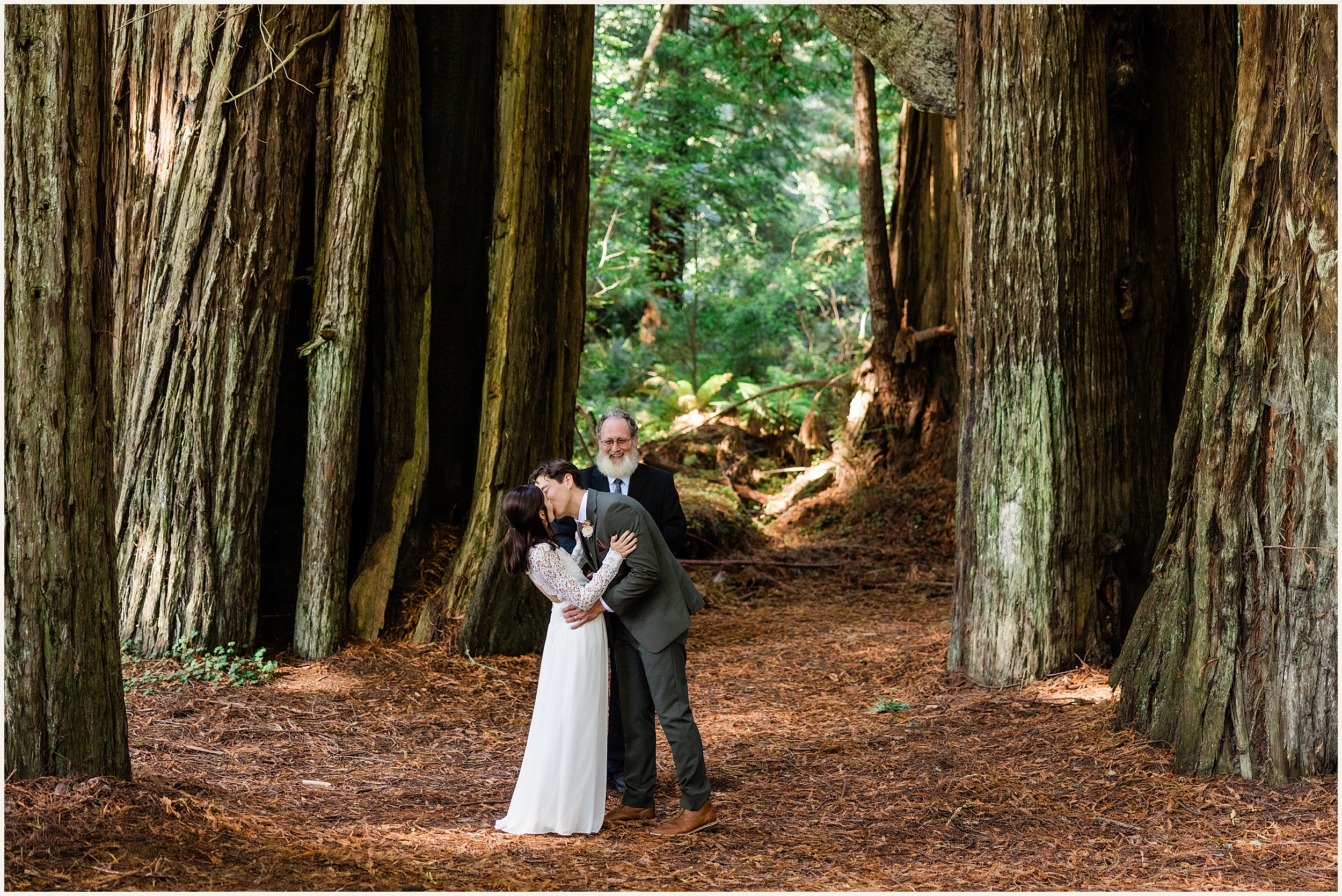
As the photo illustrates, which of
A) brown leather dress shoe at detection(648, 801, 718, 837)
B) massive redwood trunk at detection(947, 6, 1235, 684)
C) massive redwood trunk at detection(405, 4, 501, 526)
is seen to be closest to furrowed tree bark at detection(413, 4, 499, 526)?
massive redwood trunk at detection(405, 4, 501, 526)

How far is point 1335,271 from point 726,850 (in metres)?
3.52

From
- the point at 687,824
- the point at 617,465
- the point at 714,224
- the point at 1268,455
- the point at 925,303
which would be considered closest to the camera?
the point at 687,824

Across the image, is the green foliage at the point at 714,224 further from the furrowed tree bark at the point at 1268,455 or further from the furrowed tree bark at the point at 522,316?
the furrowed tree bark at the point at 1268,455

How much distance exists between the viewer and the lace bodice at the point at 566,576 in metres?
4.47

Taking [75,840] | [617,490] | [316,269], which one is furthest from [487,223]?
[75,840]

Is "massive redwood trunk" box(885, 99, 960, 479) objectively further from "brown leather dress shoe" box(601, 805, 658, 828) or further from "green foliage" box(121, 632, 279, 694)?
A: "brown leather dress shoe" box(601, 805, 658, 828)

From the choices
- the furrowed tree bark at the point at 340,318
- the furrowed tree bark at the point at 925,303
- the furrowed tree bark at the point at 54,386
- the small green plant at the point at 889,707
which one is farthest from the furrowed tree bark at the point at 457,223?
the furrowed tree bark at the point at 925,303

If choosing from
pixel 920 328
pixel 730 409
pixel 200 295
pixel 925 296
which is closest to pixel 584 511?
pixel 200 295

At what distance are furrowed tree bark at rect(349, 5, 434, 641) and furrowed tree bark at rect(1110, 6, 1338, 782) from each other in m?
4.93

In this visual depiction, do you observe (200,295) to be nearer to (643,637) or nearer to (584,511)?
(584,511)

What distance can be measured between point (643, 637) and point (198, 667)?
347 cm

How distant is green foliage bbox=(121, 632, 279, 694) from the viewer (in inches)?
253

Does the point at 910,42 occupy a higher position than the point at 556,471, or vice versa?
the point at 910,42

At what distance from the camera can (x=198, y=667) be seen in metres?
6.57
